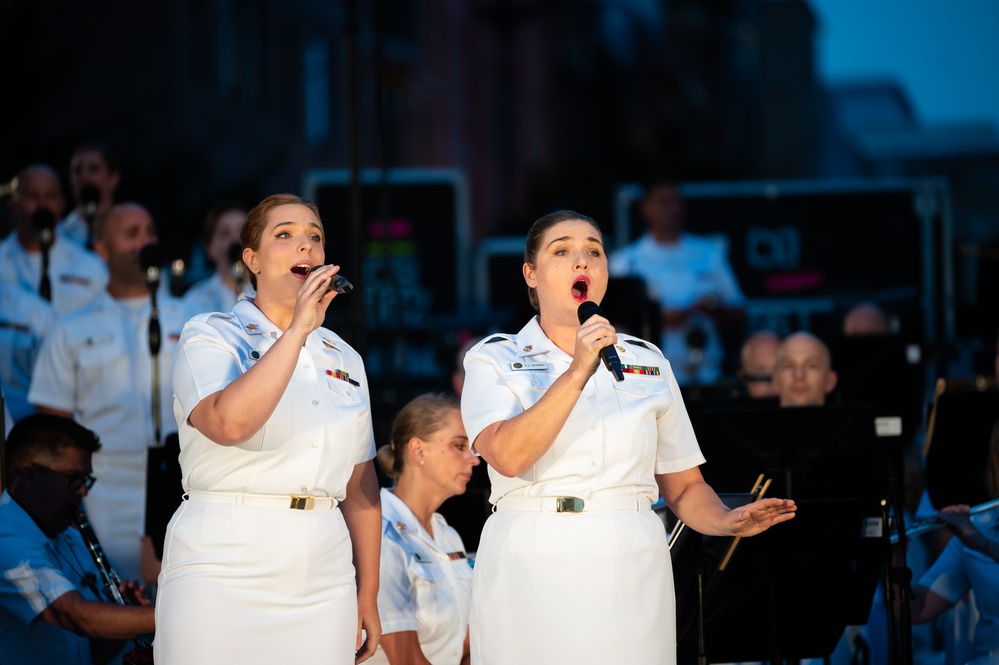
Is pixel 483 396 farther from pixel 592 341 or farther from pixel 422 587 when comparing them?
pixel 422 587

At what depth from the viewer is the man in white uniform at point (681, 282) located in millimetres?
8344

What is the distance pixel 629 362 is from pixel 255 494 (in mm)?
1044

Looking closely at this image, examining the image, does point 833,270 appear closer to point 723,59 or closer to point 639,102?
point 639,102

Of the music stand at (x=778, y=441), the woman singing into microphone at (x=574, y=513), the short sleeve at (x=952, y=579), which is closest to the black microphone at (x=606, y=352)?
the woman singing into microphone at (x=574, y=513)

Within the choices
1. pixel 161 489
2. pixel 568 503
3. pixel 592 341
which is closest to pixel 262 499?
pixel 568 503

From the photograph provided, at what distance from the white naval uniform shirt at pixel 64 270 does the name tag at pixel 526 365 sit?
13.0 feet

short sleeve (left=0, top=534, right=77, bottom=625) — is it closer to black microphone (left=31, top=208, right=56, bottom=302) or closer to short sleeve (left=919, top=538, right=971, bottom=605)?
black microphone (left=31, top=208, right=56, bottom=302)

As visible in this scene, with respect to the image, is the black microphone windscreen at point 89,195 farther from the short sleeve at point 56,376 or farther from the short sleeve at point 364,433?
the short sleeve at point 364,433

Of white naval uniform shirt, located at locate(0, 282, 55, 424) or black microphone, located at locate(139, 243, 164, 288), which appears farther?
white naval uniform shirt, located at locate(0, 282, 55, 424)

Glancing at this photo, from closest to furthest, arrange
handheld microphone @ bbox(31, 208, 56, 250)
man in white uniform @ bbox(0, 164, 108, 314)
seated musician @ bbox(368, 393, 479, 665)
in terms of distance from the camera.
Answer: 1. seated musician @ bbox(368, 393, 479, 665)
2. handheld microphone @ bbox(31, 208, 56, 250)
3. man in white uniform @ bbox(0, 164, 108, 314)

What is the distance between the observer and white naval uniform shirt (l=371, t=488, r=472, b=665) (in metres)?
4.54

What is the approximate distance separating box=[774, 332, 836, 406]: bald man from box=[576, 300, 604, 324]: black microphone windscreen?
2.95m

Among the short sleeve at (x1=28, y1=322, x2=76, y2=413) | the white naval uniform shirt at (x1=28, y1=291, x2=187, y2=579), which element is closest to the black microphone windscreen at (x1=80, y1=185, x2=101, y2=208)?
the white naval uniform shirt at (x1=28, y1=291, x2=187, y2=579)

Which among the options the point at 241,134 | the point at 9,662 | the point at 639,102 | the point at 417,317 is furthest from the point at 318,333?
the point at 639,102
